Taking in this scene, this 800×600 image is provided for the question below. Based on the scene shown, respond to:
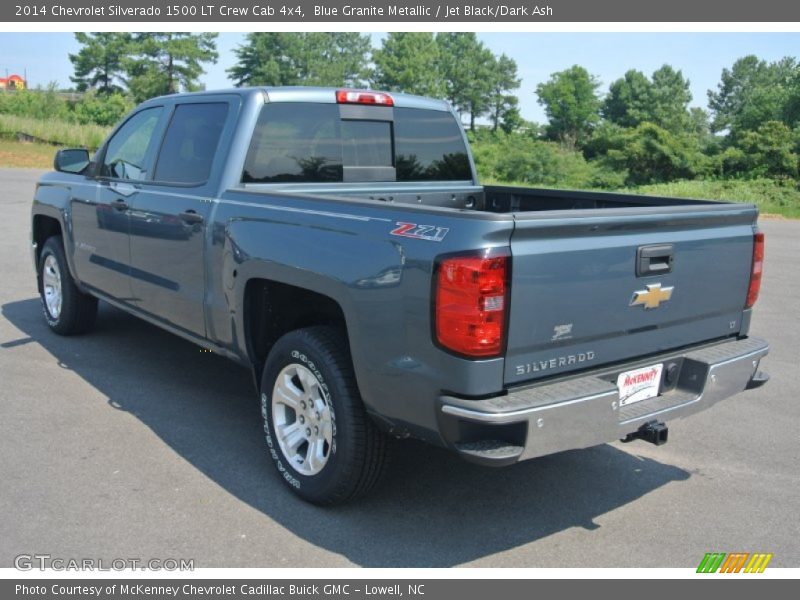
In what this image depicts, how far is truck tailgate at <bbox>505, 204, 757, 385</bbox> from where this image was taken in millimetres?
3145

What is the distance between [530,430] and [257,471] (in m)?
1.84

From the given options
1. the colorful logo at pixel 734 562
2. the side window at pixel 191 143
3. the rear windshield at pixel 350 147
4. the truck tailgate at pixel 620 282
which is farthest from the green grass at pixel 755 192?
the colorful logo at pixel 734 562

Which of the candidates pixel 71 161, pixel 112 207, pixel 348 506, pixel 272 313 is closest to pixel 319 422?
pixel 348 506

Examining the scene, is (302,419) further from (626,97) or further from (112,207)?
(626,97)

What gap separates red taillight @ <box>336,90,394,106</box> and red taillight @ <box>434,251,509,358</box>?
7.58 feet

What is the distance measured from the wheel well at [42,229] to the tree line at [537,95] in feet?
109

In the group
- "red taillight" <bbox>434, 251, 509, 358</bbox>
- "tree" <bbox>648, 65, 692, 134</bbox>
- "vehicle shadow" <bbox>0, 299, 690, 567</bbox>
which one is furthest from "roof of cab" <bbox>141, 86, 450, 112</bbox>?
"tree" <bbox>648, 65, 692, 134</bbox>

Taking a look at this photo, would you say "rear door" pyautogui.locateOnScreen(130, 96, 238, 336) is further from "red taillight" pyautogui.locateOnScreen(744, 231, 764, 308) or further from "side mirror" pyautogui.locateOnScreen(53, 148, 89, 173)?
"red taillight" pyautogui.locateOnScreen(744, 231, 764, 308)

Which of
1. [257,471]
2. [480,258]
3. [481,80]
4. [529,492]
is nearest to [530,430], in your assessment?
[480,258]

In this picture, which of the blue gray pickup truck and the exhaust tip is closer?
the blue gray pickup truck

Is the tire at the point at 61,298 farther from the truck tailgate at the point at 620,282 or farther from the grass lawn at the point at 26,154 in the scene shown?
the grass lawn at the point at 26,154

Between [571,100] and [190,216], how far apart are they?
290 feet

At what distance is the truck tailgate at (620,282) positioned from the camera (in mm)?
3145

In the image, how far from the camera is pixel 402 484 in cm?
418
